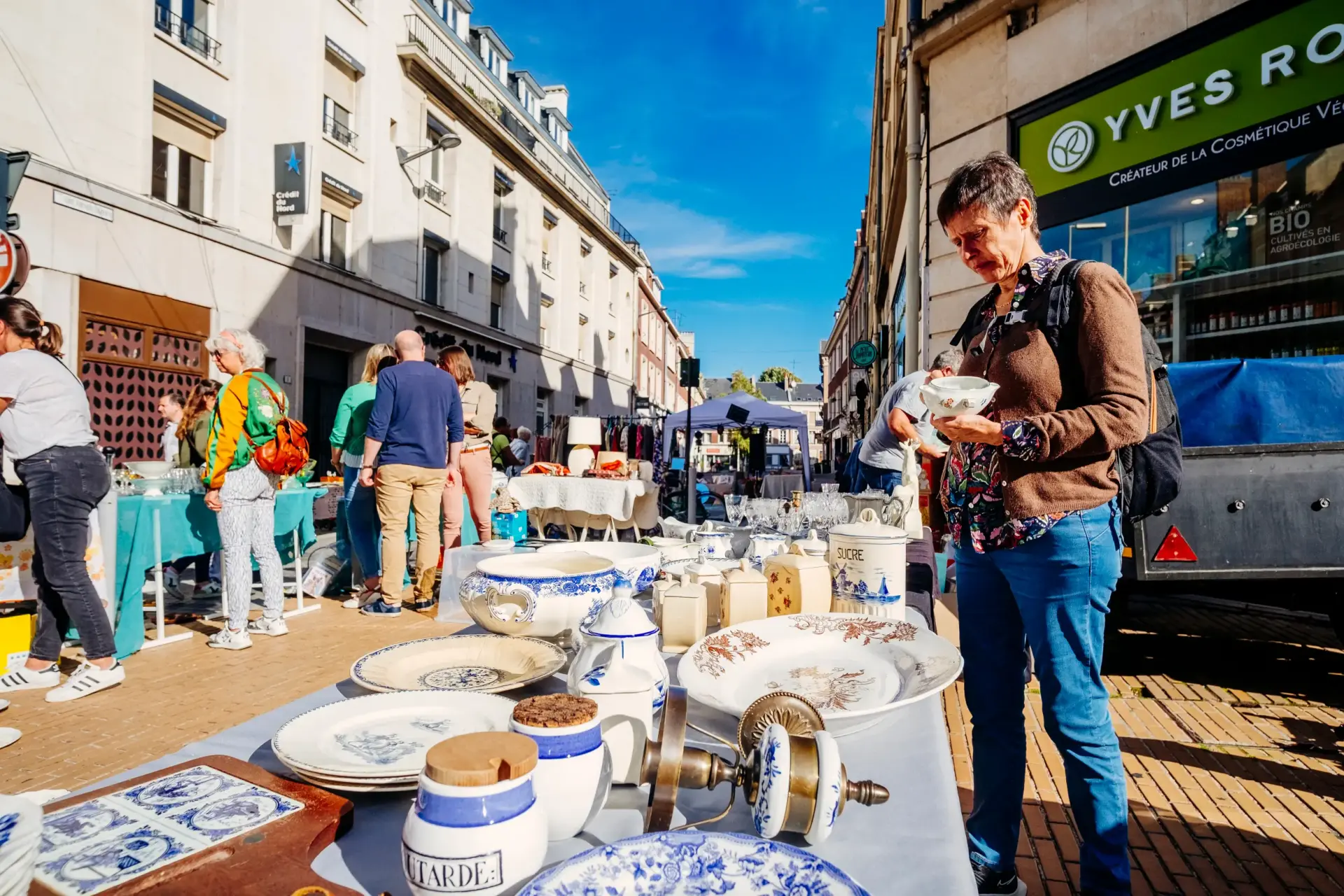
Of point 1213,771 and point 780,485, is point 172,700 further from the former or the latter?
point 780,485

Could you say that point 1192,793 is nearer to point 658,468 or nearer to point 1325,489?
point 1325,489

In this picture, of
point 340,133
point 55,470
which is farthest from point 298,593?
point 340,133

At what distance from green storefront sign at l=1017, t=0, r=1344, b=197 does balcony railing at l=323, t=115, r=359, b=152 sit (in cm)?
1245

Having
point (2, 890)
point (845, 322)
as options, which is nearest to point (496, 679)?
point (2, 890)

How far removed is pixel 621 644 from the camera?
38.5 inches

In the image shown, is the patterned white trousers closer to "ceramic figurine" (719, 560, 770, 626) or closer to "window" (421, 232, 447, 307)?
"ceramic figurine" (719, 560, 770, 626)

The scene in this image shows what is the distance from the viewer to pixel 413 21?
1628 cm

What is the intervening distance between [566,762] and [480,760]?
124 mm

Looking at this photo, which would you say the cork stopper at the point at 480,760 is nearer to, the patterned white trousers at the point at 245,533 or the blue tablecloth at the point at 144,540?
the patterned white trousers at the point at 245,533

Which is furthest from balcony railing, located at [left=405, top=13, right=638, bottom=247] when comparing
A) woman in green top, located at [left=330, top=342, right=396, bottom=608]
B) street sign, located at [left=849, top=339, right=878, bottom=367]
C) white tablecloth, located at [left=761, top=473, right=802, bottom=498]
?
woman in green top, located at [left=330, top=342, right=396, bottom=608]

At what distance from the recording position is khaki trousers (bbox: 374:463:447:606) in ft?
15.6

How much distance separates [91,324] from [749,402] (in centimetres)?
976

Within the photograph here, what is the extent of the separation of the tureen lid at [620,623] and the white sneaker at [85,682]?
384 centimetres

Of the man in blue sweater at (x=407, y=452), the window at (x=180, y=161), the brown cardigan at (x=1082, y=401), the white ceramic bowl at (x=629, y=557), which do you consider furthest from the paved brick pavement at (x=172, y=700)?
the window at (x=180, y=161)
